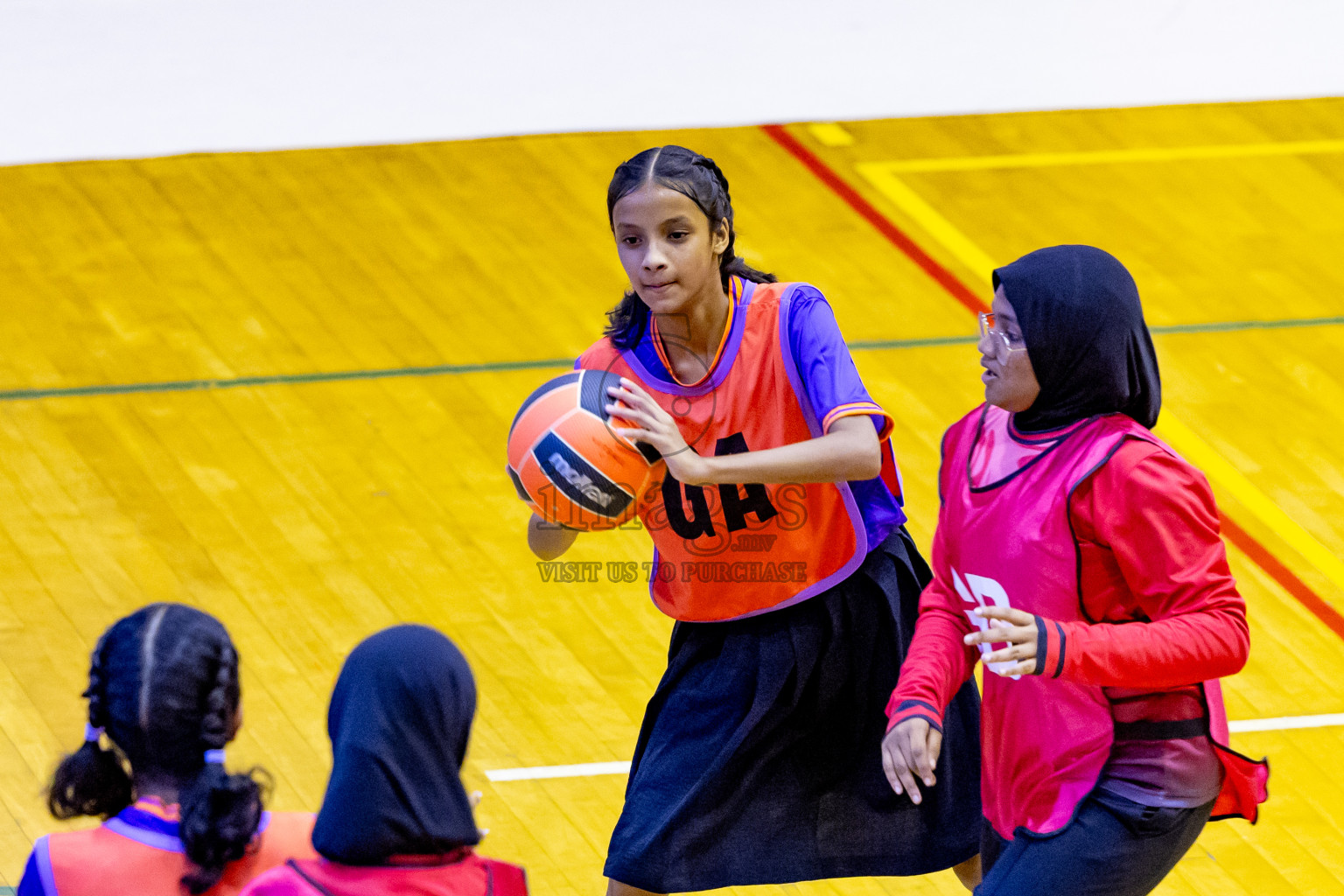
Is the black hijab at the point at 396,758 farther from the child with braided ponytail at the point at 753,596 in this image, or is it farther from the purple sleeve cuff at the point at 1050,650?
the child with braided ponytail at the point at 753,596

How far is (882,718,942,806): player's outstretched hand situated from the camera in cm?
329

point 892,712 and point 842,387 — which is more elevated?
point 842,387

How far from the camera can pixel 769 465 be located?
3.50 m

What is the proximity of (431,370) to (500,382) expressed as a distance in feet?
0.90

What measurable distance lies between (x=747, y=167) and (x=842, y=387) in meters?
5.25

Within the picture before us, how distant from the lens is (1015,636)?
3047mm

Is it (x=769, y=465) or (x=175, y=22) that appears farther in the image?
(x=175, y=22)

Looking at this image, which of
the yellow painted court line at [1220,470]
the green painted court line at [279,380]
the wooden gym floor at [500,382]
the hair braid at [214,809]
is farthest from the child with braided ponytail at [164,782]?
the green painted court line at [279,380]

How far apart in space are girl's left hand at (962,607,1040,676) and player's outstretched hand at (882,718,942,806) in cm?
28

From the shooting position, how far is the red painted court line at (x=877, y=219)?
25.2ft

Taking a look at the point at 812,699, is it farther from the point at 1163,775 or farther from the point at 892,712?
the point at 1163,775

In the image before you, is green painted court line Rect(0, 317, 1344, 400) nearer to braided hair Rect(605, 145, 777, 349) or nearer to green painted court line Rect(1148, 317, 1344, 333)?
green painted court line Rect(1148, 317, 1344, 333)

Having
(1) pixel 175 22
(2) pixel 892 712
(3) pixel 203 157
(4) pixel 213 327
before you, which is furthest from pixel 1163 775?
(1) pixel 175 22

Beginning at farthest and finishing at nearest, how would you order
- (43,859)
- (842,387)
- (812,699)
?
1. (812,699)
2. (842,387)
3. (43,859)
